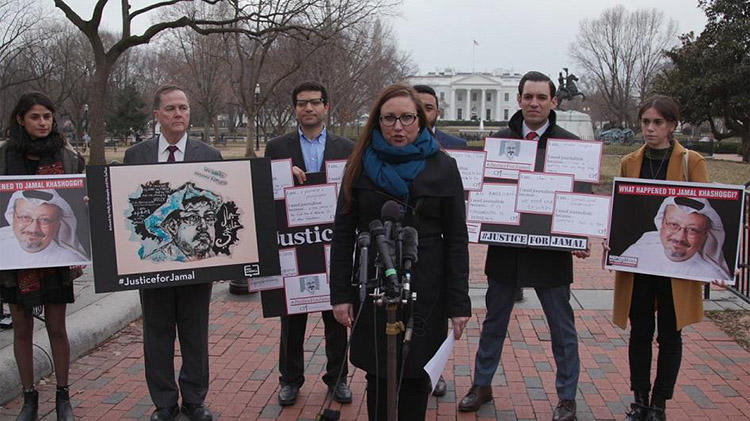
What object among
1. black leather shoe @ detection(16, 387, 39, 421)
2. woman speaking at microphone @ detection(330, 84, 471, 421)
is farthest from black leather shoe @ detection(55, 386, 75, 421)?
woman speaking at microphone @ detection(330, 84, 471, 421)

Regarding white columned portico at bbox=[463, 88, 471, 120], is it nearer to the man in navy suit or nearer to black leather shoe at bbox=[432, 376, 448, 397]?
the man in navy suit

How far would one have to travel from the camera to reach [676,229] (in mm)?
3914

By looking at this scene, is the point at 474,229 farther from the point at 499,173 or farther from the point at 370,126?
the point at 370,126

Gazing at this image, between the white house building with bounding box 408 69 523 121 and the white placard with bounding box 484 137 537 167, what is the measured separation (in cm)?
12008

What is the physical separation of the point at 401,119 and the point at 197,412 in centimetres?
251

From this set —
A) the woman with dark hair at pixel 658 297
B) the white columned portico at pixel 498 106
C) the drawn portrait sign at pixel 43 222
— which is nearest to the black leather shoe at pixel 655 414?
the woman with dark hair at pixel 658 297

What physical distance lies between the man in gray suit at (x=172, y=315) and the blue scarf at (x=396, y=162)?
1367 mm

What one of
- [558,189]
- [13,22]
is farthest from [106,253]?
[13,22]

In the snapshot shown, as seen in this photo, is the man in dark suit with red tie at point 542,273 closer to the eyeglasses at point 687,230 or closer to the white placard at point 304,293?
the eyeglasses at point 687,230

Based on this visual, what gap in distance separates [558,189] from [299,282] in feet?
6.14

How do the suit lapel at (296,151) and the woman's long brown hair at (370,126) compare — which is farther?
the suit lapel at (296,151)

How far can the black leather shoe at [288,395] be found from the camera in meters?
4.50

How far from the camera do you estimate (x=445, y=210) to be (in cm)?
314

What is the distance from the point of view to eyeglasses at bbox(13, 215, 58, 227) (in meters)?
3.89
